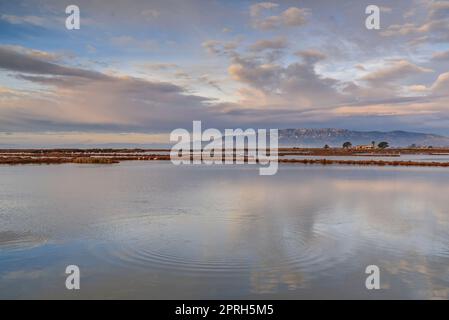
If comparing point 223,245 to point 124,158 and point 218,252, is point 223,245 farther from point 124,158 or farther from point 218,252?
point 124,158

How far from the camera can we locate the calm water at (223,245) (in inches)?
243

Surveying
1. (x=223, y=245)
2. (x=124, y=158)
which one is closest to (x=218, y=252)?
(x=223, y=245)

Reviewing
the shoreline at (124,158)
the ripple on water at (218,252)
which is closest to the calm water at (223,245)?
the ripple on water at (218,252)

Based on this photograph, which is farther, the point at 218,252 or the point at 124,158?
the point at 124,158

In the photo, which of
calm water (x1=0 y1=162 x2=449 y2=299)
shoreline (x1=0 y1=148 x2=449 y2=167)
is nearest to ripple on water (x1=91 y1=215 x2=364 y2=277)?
calm water (x1=0 y1=162 x2=449 y2=299)

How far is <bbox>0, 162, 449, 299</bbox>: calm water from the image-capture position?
20.2 feet

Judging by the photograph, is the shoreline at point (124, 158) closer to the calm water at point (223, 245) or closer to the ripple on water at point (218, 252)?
the calm water at point (223, 245)

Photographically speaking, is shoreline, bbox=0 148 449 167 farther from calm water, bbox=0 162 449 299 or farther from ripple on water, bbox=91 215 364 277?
ripple on water, bbox=91 215 364 277

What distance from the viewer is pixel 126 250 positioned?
7.97 m

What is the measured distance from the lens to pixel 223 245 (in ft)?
27.4
